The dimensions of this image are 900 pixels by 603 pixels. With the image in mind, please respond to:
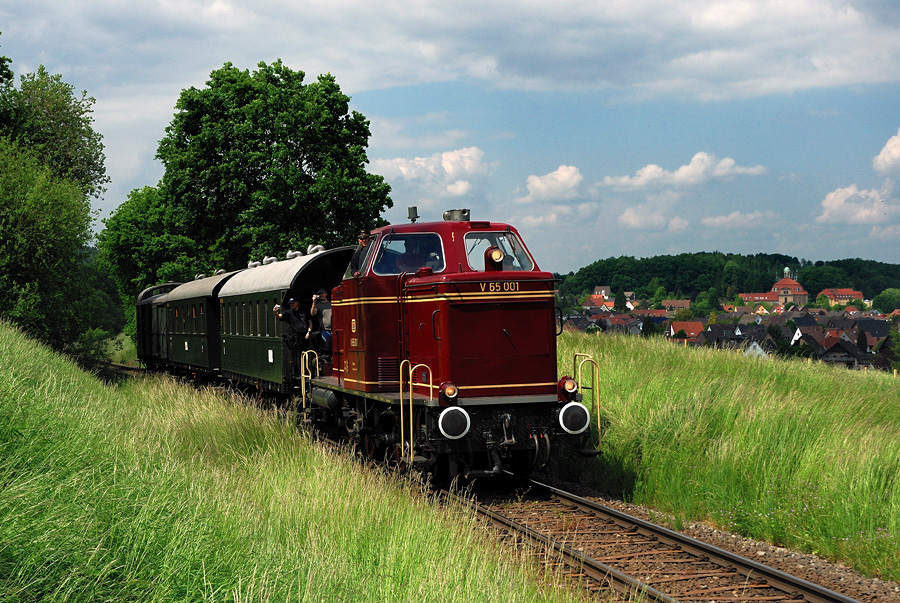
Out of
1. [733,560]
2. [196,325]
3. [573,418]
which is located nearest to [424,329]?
[573,418]

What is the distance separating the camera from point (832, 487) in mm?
8742

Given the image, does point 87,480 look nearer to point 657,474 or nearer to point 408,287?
point 408,287

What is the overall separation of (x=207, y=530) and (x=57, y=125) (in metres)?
40.0

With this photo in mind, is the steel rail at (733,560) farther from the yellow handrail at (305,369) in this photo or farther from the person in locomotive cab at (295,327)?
the person in locomotive cab at (295,327)

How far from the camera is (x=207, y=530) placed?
18.7 ft

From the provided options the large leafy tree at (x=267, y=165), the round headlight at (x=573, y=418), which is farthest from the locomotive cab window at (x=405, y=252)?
the large leafy tree at (x=267, y=165)

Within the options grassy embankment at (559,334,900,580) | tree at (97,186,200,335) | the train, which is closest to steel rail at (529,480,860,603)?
grassy embankment at (559,334,900,580)

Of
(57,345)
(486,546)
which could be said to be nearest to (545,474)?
(486,546)

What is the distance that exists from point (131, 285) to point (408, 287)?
134 ft

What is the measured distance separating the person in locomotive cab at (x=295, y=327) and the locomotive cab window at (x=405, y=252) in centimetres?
406

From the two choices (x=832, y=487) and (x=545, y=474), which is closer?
(x=832, y=487)

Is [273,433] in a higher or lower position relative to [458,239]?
lower

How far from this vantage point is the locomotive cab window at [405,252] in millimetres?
10961

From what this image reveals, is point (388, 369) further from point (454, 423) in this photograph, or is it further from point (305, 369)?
point (305, 369)
